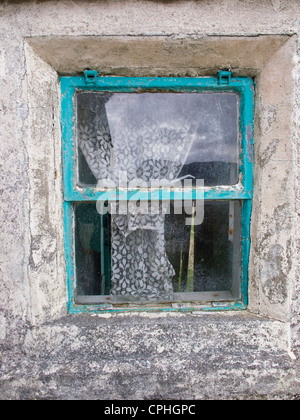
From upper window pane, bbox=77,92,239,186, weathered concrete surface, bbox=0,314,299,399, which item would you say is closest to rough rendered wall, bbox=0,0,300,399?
weathered concrete surface, bbox=0,314,299,399

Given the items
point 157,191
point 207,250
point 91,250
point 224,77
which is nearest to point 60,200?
point 91,250

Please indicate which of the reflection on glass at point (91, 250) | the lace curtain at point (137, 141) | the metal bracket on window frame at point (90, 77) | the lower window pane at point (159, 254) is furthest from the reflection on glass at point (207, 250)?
the metal bracket on window frame at point (90, 77)

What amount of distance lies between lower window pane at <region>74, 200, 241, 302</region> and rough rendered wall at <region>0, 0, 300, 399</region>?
138mm

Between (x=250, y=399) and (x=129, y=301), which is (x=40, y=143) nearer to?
(x=129, y=301)

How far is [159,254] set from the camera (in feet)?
4.51

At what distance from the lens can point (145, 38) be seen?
1.10 meters

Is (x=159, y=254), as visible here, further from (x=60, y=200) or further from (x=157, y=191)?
(x=60, y=200)

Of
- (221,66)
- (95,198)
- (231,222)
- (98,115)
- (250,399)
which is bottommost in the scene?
(250,399)

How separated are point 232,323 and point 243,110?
40.8 inches

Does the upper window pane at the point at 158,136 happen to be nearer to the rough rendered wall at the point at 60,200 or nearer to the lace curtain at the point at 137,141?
the lace curtain at the point at 137,141

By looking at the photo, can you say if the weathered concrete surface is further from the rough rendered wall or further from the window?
the window

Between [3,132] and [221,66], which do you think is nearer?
[3,132]

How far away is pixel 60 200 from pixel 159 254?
57 centimetres

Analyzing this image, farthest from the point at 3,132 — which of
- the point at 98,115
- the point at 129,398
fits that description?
the point at 129,398
